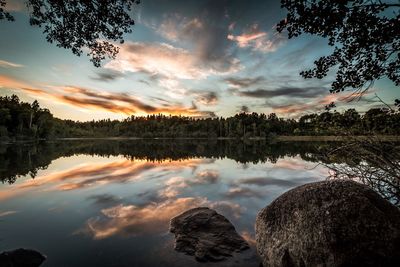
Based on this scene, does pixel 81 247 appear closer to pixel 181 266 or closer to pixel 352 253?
pixel 181 266

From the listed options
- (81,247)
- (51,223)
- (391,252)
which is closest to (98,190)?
(51,223)

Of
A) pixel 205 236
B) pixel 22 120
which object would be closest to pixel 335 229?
pixel 205 236

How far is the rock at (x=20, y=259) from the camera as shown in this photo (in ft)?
17.5

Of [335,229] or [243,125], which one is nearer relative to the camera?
[335,229]

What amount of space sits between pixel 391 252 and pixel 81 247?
25.0ft

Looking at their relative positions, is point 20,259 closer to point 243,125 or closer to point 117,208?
point 117,208

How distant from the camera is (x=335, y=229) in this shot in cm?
438

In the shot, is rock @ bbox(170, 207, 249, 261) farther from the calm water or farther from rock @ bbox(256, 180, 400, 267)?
rock @ bbox(256, 180, 400, 267)

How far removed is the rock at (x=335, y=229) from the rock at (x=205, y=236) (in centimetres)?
160

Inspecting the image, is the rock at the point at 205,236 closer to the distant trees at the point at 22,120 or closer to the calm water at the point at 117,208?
the calm water at the point at 117,208

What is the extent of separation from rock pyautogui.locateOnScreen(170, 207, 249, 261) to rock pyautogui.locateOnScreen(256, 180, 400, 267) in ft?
5.23

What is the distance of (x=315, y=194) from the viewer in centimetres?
498

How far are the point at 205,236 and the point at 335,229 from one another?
153 inches

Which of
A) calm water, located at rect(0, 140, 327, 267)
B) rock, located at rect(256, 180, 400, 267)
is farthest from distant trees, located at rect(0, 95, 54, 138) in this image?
rock, located at rect(256, 180, 400, 267)
